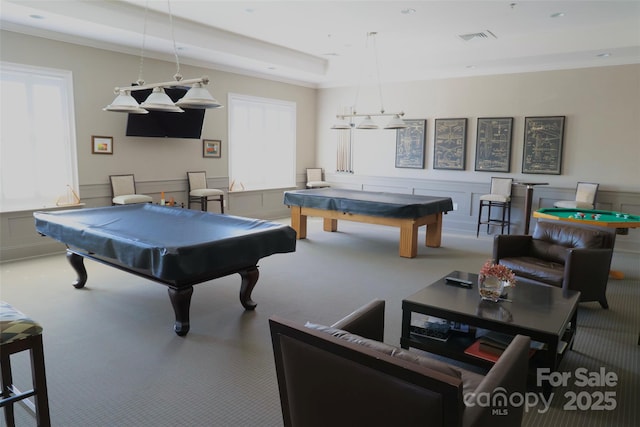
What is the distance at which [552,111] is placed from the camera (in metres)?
6.95

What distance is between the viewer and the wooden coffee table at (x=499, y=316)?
99.6 inches

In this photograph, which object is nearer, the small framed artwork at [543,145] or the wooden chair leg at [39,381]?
the wooden chair leg at [39,381]

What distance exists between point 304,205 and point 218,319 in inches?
127

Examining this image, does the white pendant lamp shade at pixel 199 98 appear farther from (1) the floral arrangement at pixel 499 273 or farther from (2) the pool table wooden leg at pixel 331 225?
(2) the pool table wooden leg at pixel 331 225

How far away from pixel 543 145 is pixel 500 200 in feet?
3.77

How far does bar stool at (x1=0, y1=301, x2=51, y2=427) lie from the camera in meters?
1.93

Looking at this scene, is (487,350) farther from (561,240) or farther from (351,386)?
(561,240)

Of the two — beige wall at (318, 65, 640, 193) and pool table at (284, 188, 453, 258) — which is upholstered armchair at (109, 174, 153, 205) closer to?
pool table at (284, 188, 453, 258)

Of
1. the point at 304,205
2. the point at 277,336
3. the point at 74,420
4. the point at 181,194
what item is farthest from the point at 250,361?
the point at 181,194

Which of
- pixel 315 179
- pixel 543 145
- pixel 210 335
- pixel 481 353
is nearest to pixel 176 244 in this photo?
pixel 210 335

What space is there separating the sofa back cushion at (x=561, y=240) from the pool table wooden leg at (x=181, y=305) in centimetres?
337

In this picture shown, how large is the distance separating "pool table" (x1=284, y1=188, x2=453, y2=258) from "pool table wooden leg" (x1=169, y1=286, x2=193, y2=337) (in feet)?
10.3

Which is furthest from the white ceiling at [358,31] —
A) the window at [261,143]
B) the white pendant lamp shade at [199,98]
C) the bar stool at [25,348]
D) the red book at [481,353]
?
the bar stool at [25,348]

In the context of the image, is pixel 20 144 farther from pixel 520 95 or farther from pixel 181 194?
pixel 520 95
